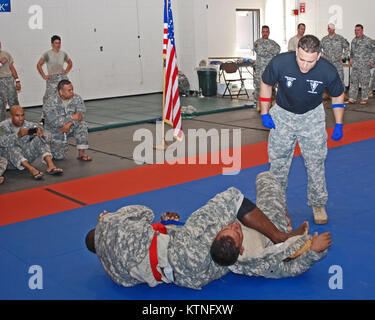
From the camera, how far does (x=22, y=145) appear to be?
22.7 feet

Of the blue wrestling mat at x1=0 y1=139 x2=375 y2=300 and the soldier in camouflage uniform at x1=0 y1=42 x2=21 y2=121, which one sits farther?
the soldier in camouflage uniform at x1=0 y1=42 x2=21 y2=121

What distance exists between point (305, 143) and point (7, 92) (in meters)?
A: 7.38

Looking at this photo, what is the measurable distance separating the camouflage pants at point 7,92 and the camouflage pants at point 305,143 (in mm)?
6986

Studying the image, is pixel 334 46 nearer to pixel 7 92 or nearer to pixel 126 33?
pixel 126 33

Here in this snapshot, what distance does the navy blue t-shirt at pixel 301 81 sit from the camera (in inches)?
167

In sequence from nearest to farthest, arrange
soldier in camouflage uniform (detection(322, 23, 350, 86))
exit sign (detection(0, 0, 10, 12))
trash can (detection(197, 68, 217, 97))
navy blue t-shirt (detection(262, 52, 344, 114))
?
navy blue t-shirt (detection(262, 52, 344, 114)), soldier in camouflage uniform (detection(322, 23, 350, 86)), exit sign (detection(0, 0, 10, 12)), trash can (detection(197, 68, 217, 97))

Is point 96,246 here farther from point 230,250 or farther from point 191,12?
point 191,12

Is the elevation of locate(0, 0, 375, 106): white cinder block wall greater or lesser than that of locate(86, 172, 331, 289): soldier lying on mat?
greater

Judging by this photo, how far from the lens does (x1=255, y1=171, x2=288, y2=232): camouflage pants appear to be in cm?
381

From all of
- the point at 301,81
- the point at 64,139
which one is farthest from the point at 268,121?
the point at 64,139

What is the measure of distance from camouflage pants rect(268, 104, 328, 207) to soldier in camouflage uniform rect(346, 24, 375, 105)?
8121mm

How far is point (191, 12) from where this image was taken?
14.8 meters

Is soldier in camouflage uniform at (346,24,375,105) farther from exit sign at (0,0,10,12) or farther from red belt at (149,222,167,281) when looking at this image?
red belt at (149,222,167,281)
